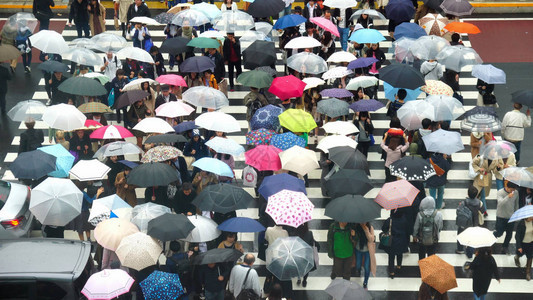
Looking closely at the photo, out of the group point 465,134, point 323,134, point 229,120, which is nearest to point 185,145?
point 229,120

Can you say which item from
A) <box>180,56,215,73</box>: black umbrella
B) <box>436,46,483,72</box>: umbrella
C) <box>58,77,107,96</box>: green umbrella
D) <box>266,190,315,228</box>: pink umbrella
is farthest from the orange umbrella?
<box>266,190,315,228</box>: pink umbrella

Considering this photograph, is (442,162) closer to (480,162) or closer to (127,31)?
(480,162)

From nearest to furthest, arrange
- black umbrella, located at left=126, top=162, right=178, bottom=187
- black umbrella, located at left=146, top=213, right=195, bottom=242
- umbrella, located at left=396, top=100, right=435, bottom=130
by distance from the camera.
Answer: black umbrella, located at left=146, top=213, right=195, bottom=242 < black umbrella, located at left=126, top=162, right=178, bottom=187 < umbrella, located at left=396, top=100, right=435, bottom=130

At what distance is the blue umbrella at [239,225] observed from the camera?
49.0 feet

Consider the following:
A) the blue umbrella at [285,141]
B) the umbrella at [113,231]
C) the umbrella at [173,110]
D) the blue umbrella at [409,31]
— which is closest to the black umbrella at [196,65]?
the umbrella at [173,110]

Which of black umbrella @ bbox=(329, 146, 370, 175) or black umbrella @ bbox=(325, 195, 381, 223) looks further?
black umbrella @ bbox=(329, 146, 370, 175)

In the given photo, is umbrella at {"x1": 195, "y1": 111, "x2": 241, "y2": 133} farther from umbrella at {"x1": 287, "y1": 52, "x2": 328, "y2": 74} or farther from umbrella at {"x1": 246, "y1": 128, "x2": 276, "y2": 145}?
umbrella at {"x1": 287, "y1": 52, "x2": 328, "y2": 74}

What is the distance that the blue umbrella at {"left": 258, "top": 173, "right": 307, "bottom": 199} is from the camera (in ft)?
52.6

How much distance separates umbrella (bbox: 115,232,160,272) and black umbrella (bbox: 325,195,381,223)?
2.88 m

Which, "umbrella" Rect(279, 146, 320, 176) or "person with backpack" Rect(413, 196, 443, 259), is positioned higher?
"umbrella" Rect(279, 146, 320, 176)

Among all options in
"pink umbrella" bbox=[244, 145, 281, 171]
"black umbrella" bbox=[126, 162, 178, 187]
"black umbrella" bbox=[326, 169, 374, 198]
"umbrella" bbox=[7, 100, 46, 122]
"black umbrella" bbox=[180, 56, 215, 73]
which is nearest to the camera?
"black umbrella" bbox=[126, 162, 178, 187]

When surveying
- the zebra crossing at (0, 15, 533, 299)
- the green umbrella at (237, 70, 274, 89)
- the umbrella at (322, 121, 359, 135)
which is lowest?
the zebra crossing at (0, 15, 533, 299)

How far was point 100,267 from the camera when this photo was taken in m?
15.9

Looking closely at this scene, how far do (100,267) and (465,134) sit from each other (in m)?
9.89
